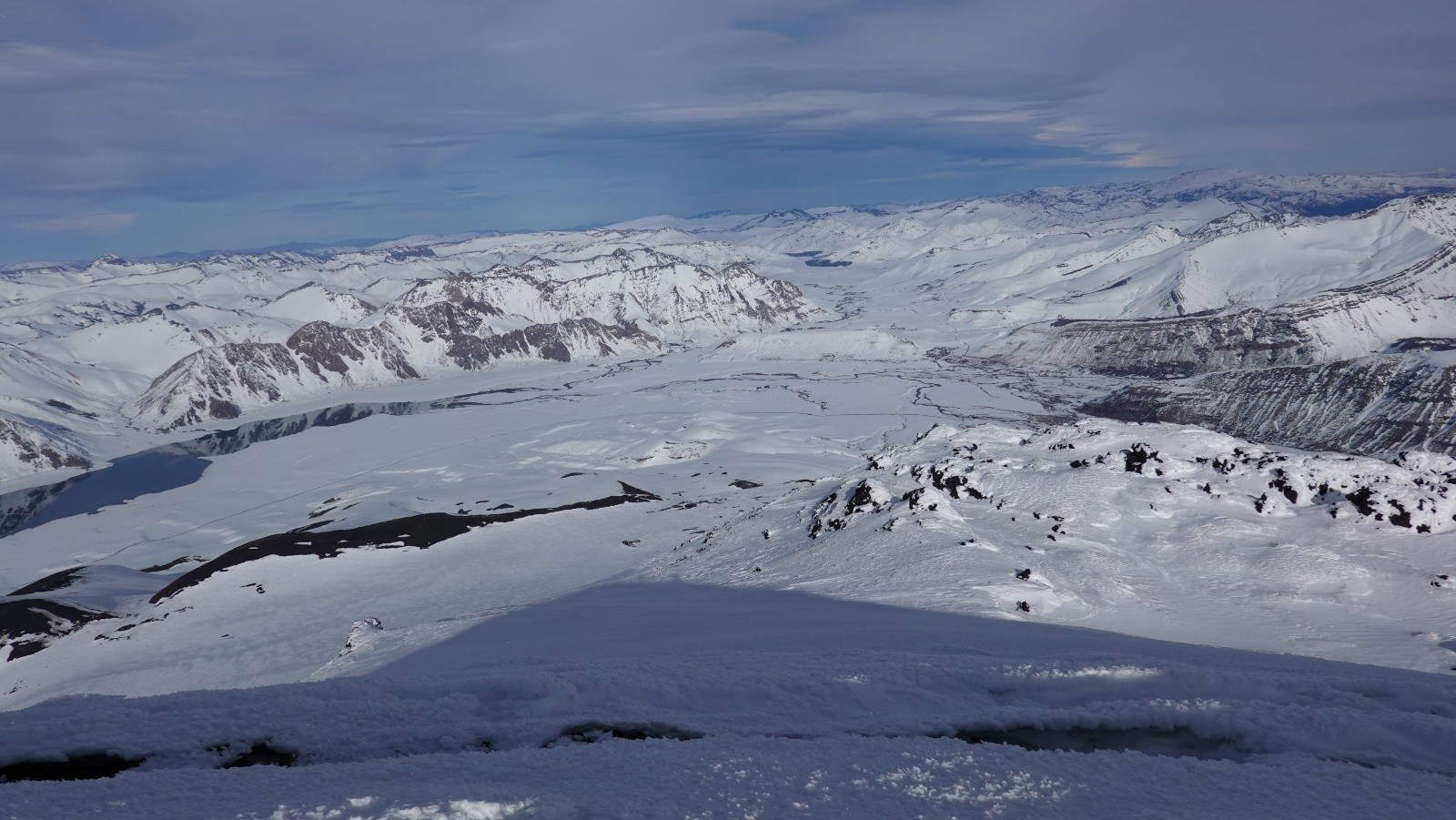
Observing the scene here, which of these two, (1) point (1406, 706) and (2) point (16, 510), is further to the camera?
(2) point (16, 510)

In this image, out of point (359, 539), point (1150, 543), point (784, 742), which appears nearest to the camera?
point (784, 742)

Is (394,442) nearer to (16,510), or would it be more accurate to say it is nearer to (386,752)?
(16,510)

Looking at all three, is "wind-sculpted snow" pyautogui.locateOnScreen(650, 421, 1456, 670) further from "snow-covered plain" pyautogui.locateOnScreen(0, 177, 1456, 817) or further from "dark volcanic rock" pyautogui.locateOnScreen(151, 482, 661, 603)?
"dark volcanic rock" pyautogui.locateOnScreen(151, 482, 661, 603)

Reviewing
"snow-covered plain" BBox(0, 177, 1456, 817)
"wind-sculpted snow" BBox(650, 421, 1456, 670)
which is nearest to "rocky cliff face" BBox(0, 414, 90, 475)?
"snow-covered plain" BBox(0, 177, 1456, 817)

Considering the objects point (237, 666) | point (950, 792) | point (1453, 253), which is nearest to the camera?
point (950, 792)

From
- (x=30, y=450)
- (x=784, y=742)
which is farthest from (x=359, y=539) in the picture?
(x=30, y=450)

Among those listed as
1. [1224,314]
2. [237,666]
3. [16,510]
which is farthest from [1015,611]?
[1224,314]

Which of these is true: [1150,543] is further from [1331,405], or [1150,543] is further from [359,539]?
[1331,405]
